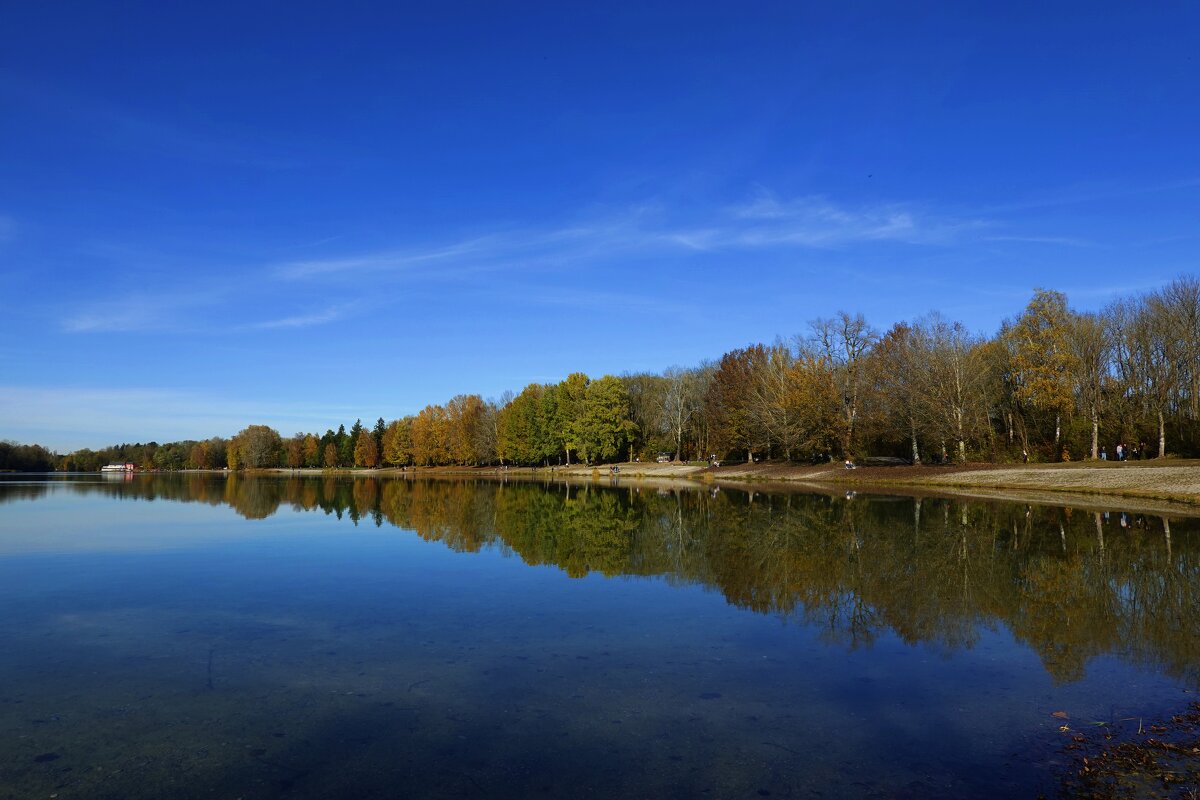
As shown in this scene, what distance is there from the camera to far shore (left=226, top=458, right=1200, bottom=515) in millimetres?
33094

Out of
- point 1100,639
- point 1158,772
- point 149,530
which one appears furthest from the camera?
point 149,530

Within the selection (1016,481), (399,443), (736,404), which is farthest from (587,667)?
(399,443)

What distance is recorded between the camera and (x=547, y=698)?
7.94 metres

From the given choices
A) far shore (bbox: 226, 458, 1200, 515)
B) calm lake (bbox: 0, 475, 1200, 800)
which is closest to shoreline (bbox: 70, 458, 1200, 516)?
far shore (bbox: 226, 458, 1200, 515)

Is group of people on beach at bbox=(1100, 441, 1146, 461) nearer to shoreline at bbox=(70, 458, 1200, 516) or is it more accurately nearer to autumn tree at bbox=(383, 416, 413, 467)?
shoreline at bbox=(70, 458, 1200, 516)

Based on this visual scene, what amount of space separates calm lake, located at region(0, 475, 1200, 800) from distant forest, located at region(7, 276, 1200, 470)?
3503 cm

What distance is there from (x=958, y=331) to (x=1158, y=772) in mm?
55522

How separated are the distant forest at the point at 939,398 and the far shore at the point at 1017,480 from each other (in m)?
Result: 3.43

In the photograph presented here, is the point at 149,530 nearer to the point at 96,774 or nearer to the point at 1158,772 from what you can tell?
the point at 96,774

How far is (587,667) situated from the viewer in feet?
30.1

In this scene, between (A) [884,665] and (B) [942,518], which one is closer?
(A) [884,665]

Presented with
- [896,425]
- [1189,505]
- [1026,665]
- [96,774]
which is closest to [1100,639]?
[1026,665]

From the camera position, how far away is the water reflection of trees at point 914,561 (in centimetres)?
1081

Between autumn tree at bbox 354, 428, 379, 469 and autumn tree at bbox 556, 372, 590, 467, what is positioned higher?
autumn tree at bbox 556, 372, 590, 467
